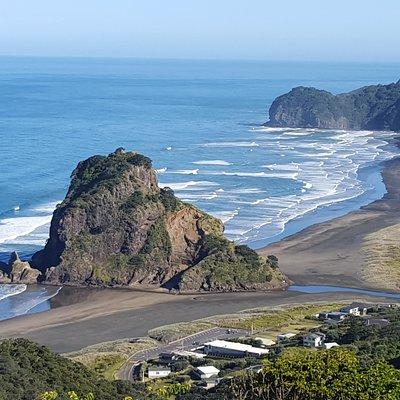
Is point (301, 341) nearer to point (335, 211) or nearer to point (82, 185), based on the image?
point (82, 185)

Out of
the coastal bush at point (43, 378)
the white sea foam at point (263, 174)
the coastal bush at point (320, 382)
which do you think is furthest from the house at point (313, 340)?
the white sea foam at point (263, 174)

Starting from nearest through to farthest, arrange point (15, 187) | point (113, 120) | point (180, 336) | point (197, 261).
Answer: point (180, 336) → point (197, 261) → point (15, 187) → point (113, 120)

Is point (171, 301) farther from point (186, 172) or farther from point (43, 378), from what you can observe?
point (186, 172)

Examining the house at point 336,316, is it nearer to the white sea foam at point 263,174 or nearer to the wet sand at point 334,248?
the wet sand at point 334,248

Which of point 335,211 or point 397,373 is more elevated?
point 397,373

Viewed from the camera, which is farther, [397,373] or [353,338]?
[353,338]

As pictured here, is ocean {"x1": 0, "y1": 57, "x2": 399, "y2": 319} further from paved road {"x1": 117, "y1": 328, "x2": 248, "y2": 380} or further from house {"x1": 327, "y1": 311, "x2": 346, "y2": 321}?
house {"x1": 327, "y1": 311, "x2": 346, "y2": 321}

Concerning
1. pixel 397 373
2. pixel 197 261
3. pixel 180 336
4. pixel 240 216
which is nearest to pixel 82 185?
pixel 197 261
